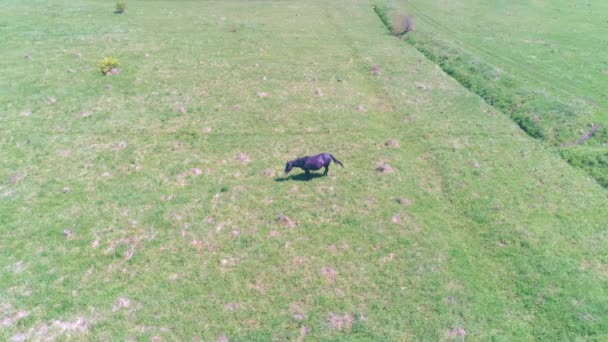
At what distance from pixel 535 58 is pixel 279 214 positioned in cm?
4230

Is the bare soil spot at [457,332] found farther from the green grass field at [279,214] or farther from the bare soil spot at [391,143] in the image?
the bare soil spot at [391,143]

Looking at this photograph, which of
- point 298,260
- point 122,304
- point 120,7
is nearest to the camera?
point 122,304

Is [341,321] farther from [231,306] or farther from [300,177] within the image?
[300,177]

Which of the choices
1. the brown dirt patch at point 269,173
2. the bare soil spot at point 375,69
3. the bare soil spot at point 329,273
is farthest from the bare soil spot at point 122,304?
the bare soil spot at point 375,69

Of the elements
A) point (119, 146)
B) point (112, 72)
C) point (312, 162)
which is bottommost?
point (119, 146)

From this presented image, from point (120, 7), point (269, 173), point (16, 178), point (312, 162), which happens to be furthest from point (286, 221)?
point (120, 7)

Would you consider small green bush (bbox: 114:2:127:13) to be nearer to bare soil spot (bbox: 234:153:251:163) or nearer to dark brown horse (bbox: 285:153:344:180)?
bare soil spot (bbox: 234:153:251:163)

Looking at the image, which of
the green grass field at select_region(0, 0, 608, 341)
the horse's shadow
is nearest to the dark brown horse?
the horse's shadow

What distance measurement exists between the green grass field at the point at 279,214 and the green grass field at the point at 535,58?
2.01 metres

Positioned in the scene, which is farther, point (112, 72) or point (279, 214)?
point (112, 72)

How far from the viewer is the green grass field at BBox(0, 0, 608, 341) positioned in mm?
14883

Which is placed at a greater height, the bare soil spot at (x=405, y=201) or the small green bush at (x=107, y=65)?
the small green bush at (x=107, y=65)

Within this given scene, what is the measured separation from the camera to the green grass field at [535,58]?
2803 cm

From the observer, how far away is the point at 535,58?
44562 millimetres
